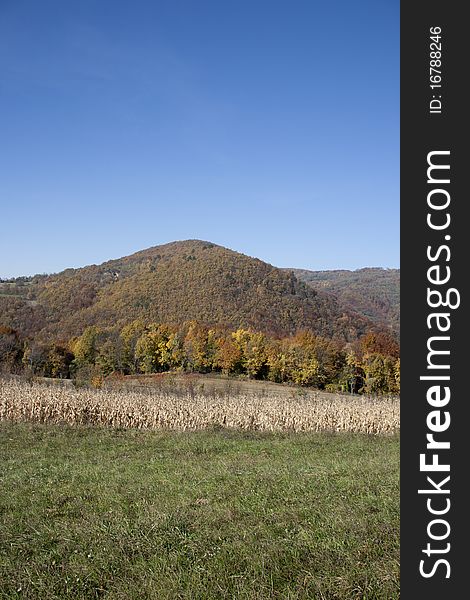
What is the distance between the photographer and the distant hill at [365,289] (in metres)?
75.0

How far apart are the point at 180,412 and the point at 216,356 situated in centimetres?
3736

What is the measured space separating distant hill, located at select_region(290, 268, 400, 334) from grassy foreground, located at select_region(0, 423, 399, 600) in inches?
2100

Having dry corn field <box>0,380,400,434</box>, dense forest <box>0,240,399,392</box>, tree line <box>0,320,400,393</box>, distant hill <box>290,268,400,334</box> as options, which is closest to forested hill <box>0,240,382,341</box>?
dense forest <box>0,240,399,392</box>

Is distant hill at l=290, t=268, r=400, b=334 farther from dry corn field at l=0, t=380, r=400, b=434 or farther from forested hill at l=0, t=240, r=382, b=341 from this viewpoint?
dry corn field at l=0, t=380, r=400, b=434

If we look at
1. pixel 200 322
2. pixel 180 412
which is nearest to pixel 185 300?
pixel 200 322

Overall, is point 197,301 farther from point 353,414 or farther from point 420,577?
point 420,577

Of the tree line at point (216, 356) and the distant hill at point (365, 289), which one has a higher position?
the distant hill at point (365, 289)

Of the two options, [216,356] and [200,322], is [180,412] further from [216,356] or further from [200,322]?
[200,322]

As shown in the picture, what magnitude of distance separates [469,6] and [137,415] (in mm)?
17986

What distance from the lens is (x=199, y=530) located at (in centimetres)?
527

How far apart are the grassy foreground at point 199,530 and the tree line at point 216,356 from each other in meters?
40.5

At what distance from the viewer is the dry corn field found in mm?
18422

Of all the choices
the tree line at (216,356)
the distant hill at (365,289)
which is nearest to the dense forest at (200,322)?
the tree line at (216,356)

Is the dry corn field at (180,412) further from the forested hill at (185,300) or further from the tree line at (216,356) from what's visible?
the forested hill at (185,300)
